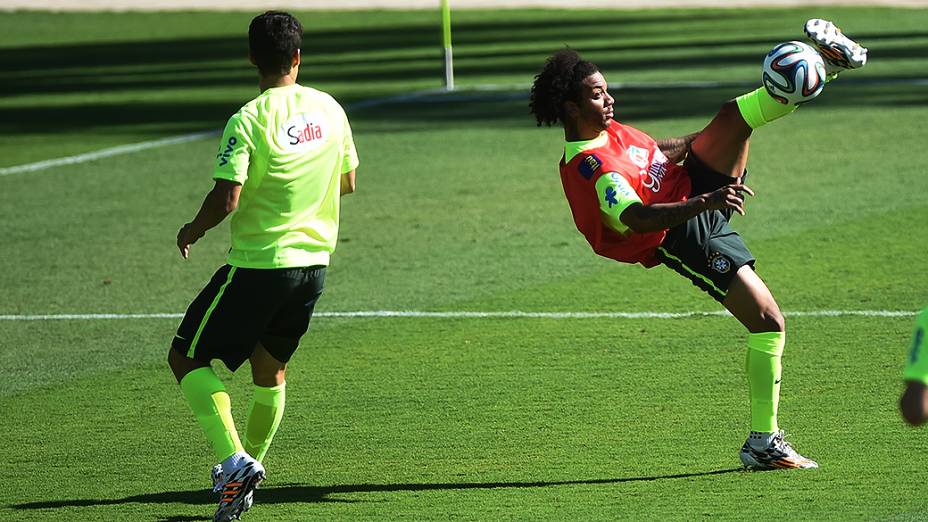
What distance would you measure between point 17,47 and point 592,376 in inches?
923

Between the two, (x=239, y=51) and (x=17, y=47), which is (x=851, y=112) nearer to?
(x=239, y=51)

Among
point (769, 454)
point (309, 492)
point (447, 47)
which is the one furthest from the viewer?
point (447, 47)

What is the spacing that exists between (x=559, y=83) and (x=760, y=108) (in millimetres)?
912

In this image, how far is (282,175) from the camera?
6352mm

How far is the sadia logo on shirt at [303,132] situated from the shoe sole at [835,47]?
2.23m

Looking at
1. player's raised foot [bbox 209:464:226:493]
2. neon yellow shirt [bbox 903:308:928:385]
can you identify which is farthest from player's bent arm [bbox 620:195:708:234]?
neon yellow shirt [bbox 903:308:928:385]

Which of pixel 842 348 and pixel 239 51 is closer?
pixel 842 348

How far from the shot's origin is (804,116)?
17.5 metres

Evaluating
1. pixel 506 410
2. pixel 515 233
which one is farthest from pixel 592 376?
pixel 515 233

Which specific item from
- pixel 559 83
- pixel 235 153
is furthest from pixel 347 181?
pixel 559 83

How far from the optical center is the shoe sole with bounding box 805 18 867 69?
23.1ft

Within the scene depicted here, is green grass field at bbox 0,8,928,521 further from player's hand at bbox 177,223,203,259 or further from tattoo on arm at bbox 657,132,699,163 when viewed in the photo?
tattoo on arm at bbox 657,132,699,163

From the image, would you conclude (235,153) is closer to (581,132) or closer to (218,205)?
(218,205)

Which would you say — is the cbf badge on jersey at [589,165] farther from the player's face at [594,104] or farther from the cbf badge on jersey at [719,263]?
the cbf badge on jersey at [719,263]
